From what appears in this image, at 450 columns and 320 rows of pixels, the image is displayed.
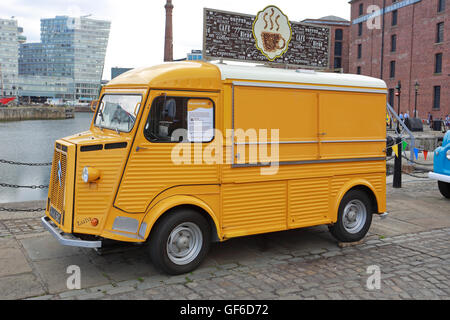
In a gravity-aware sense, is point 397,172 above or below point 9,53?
below

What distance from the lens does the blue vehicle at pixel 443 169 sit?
11.0m

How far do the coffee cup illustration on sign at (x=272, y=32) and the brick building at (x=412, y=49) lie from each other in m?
38.4

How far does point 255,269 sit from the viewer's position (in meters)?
6.20

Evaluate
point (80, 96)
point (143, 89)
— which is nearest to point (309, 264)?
point (143, 89)

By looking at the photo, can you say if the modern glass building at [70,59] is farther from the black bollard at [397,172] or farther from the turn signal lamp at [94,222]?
the turn signal lamp at [94,222]

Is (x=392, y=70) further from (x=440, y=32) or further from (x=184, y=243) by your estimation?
(x=184, y=243)

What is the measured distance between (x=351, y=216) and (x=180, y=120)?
3471 mm

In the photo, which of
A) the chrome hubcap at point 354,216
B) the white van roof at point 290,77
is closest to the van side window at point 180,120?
the white van roof at point 290,77

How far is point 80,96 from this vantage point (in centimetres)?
17512

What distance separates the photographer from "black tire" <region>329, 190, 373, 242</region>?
733 centimetres

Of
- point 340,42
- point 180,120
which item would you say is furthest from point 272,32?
point 340,42

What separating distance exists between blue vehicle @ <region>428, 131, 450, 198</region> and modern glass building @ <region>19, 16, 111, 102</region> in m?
166

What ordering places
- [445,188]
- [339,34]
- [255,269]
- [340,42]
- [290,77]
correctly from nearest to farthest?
[255,269], [290,77], [445,188], [340,42], [339,34]
